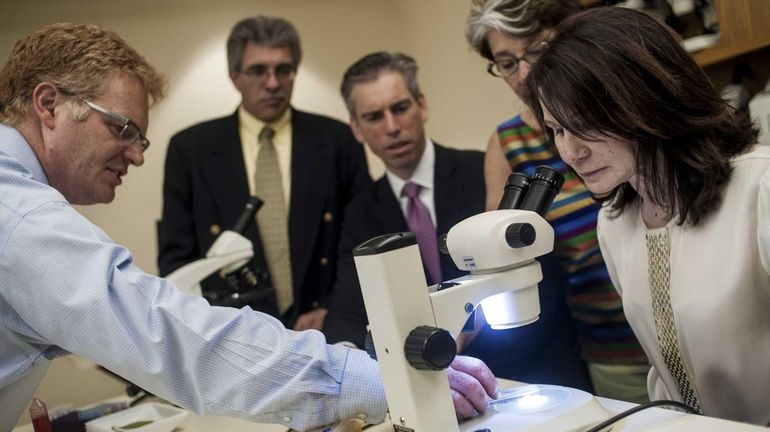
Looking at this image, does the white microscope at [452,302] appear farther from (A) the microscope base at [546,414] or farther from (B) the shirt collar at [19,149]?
(B) the shirt collar at [19,149]

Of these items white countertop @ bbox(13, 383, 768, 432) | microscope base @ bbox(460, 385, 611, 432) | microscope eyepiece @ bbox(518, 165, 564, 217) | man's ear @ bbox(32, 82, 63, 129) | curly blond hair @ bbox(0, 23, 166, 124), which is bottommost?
white countertop @ bbox(13, 383, 768, 432)

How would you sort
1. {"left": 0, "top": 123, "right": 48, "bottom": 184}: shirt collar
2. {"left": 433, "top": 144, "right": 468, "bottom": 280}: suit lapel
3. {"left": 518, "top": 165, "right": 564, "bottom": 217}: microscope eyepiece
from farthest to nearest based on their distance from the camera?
{"left": 433, "top": 144, "right": 468, "bottom": 280}: suit lapel, {"left": 0, "top": 123, "right": 48, "bottom": 184}: shirt collar, {"left": 518, "top": 165, "right": 564, "bottom": 217}: microscope eyepiece

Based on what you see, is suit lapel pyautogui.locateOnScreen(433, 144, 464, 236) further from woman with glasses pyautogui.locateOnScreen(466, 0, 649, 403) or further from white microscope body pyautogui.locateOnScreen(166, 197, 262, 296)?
white microscope body pyautogui.locateOnScreen(166, 197, 262, 296)

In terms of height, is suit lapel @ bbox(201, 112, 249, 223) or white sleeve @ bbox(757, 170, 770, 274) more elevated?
suit lapel @ bbox(201, 112, 249, 223)

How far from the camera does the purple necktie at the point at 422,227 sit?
6.32 feet

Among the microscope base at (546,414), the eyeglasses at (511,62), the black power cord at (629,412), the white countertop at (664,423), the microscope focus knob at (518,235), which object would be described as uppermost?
the eyeglasses at (511,62)

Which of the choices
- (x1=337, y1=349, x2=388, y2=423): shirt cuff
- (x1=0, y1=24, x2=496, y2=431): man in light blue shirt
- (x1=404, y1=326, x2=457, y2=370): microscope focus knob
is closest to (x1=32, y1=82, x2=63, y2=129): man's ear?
(x1=0, y1=24, x2=496, y2=431): man in light blue shirt

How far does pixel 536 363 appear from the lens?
6.04 feet

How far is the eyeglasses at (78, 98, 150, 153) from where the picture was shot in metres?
1.37

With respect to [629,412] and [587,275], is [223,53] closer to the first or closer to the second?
[587,275]

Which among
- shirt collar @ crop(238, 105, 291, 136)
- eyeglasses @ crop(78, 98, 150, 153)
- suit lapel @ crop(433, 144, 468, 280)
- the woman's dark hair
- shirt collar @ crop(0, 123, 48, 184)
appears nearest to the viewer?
the woman's dark hair

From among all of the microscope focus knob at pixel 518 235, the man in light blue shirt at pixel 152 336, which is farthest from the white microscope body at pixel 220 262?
the microscope focus knob at pixel 518 235

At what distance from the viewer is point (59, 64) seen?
134 centimetres

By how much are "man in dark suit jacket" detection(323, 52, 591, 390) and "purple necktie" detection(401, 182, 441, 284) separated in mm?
13
